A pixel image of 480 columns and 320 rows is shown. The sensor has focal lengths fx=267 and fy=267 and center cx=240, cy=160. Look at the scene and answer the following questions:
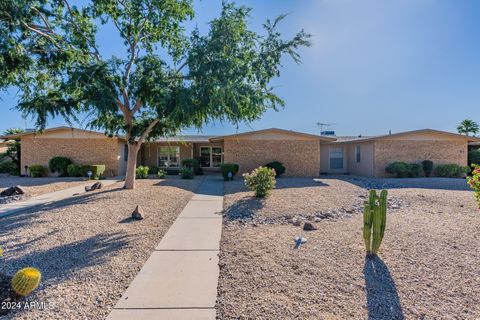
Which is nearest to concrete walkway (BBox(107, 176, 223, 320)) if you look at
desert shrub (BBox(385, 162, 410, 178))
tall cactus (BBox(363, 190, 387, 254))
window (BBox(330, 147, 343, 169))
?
tall cactus (BBox(363, 190, 387, 254))

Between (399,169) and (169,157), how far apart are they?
1739 cm

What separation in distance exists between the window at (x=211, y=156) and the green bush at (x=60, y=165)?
32.6 feet

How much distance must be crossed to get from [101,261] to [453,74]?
63.4ft

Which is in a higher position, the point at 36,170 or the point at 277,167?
the point at 277,167

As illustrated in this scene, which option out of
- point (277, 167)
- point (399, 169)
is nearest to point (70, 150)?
point (277, 167)

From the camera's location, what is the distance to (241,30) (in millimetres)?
9555

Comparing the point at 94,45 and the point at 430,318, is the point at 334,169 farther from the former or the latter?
the point at 430,318

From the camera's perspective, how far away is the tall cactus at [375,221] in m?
4.46

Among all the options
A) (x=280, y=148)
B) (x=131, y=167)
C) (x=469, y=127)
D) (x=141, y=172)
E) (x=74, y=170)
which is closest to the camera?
(x=131, y=167)

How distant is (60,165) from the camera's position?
18656mm

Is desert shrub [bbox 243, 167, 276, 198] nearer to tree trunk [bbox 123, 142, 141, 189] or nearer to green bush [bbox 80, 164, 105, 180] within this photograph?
tree trunk [bbox 123, 142, 141, 189]

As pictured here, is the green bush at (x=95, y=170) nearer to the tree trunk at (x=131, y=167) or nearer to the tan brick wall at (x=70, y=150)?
the tan brick wall at (x=70, y=150)

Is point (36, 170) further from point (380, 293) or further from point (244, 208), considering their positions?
point (380, 293)

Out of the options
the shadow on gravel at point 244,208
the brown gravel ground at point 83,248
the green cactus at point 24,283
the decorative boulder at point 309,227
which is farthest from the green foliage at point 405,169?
the green cactus at point 24,283
